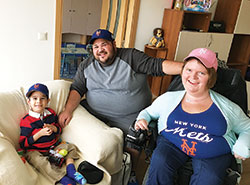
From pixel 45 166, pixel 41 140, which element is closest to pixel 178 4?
pixel 41 140

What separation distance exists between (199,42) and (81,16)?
299 centimetres

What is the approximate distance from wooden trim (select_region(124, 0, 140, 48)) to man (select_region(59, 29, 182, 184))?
1222 millimetres

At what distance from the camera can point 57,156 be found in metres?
1.59

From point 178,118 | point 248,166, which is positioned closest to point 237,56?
point 248,166

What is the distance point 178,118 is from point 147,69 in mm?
574

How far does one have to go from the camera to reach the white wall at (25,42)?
2.37 m

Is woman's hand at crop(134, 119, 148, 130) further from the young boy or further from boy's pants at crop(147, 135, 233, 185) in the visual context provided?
the young boy

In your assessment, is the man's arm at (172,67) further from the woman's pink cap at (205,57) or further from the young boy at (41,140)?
the young boy at (41,140)

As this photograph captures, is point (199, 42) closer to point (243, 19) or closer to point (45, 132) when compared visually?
point (243, 19)

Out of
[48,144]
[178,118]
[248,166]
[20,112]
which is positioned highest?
[178,118]

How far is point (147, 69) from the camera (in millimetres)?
1939

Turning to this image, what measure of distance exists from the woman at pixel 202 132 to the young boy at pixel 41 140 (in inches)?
20.5

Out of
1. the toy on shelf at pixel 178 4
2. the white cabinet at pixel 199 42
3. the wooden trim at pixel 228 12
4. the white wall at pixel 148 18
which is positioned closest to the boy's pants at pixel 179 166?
the white cabinet at pixel 199 42

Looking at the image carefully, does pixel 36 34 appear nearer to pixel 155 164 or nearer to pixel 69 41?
pixel 155 164
